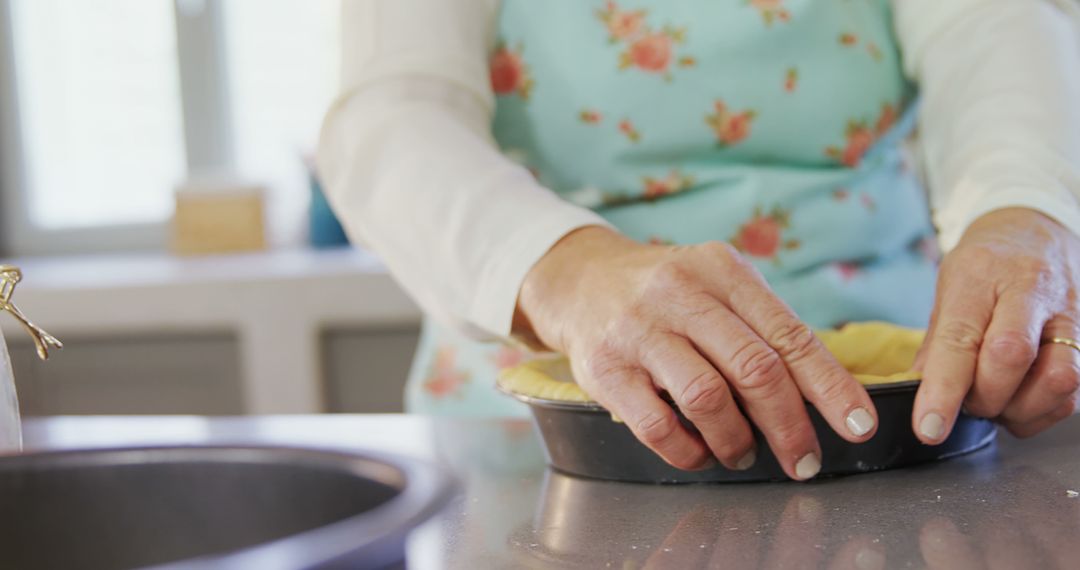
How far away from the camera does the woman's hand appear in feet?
1.74

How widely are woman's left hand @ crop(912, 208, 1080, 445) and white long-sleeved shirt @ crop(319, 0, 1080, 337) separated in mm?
85

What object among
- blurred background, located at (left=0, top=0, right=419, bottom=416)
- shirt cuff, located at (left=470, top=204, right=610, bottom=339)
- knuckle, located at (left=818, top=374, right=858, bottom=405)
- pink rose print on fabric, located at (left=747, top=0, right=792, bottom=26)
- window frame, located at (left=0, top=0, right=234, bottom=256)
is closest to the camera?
knuckle, located at (left=818, top=374, right=858, bottom=405)

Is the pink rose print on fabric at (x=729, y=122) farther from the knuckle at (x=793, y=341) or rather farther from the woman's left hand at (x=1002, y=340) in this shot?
the knuckle at (x=793, y=341)

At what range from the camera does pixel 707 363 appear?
54 cm

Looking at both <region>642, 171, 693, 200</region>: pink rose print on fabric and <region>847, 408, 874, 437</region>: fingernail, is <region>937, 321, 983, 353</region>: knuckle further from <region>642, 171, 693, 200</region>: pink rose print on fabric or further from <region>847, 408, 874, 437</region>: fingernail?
<region>642, 171, 693, 200</region>: pink rose print on fabric

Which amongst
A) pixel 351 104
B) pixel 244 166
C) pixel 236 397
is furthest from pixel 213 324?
pixel 351 104

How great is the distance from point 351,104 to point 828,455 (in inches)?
17.0

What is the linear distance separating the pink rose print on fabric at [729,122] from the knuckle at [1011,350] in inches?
14.3

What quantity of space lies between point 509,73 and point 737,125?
0.56ft

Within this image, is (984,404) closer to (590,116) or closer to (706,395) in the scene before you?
(706,395)

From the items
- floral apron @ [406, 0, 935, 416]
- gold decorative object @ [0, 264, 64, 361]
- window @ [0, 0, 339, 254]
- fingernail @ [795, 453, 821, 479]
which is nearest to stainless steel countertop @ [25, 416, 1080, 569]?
fingernail @ [795, 453, 821, 479]

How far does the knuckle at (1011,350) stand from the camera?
1.85 feet

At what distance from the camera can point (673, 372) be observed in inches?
21.3

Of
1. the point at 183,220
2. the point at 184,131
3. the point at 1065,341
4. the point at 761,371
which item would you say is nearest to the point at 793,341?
the point at 761,371
